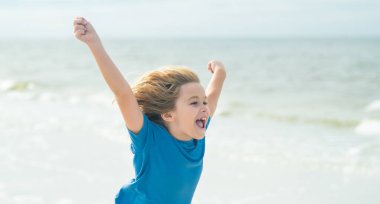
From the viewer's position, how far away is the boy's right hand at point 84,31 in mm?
2225

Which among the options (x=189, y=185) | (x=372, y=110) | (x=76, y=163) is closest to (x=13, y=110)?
(x=76, y=163)

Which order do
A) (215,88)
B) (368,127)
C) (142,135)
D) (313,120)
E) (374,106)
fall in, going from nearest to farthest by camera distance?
(142,135), (215,88), (368,127), (313,120), (374,106)

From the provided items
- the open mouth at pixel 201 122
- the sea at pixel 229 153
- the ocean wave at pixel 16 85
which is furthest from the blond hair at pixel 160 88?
the ocean wave at pixel 16 85

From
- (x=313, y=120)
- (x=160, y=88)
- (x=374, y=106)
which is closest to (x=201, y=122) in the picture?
(x=160, y=88)

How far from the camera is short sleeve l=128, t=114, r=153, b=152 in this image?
245 cm

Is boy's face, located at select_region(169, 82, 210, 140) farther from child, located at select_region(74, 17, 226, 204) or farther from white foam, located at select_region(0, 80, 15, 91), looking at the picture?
white foam, located at select_region(0, 80, 15, 91)

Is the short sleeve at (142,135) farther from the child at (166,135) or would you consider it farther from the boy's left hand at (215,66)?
the boy's left hand at (215,66)

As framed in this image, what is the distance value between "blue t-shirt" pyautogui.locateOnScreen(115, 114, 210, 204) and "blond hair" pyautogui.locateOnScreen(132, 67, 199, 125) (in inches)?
3.5

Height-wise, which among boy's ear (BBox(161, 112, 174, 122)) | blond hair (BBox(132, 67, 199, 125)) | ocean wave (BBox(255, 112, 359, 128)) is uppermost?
ocean wave (BBox(255, 112, 359, 128))

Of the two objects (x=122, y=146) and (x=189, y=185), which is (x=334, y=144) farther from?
(x=189, y=185)

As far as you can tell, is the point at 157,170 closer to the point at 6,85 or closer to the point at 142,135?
the point at 142,135

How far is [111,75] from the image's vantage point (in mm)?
2289

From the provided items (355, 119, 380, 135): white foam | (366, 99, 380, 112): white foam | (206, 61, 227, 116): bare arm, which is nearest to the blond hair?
(206, 61, 227, 116): bare arm

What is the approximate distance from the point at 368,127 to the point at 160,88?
7.92 meters
